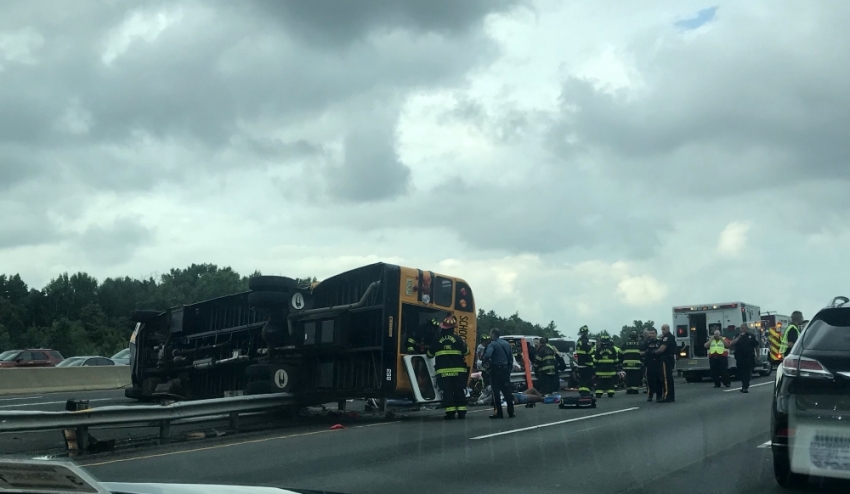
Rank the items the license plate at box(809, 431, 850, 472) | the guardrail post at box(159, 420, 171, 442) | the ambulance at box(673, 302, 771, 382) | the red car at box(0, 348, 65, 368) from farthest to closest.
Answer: the red car at box(0, 348, 65, 368)
the ambulance at box(673, 302, 771, 382)
the guardrail post at box(159, 420, 171, 442)
the license plate at box(809, 431, 850, 472)

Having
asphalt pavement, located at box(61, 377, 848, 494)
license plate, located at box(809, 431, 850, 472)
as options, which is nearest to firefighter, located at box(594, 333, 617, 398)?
asphalt pavement, located at box(61, 377, 848, 494)

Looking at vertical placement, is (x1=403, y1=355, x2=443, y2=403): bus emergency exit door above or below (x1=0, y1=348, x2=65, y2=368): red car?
below

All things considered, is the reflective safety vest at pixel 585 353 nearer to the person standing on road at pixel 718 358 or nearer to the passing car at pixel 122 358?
the person standing on road at pixel 718 358

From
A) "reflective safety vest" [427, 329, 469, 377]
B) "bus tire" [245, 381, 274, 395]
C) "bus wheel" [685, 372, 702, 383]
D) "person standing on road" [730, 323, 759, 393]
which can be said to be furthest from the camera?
"bus wheel" [685, 372, 702, 383]

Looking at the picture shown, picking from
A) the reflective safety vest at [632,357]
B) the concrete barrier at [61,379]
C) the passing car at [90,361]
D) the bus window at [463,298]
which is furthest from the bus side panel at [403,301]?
the passing car at [90,361]

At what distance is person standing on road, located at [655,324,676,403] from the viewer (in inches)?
701

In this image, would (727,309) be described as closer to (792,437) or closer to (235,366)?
(235,366)

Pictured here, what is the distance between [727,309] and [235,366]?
19.0 meters

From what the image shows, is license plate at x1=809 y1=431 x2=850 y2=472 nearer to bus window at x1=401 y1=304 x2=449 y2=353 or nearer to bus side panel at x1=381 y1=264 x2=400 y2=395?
bus side panel at x1=381 y1=264 x2=400 y2=395

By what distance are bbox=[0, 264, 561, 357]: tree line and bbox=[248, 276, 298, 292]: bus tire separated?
4074 cm

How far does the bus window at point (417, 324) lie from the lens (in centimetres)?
1429

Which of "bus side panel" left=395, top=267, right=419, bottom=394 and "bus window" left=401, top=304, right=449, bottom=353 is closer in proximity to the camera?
"bus side panel" left=395, top=267, right=419, bottom=394

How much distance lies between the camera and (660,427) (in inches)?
493

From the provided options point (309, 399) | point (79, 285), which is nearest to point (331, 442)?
point (309, 399)
